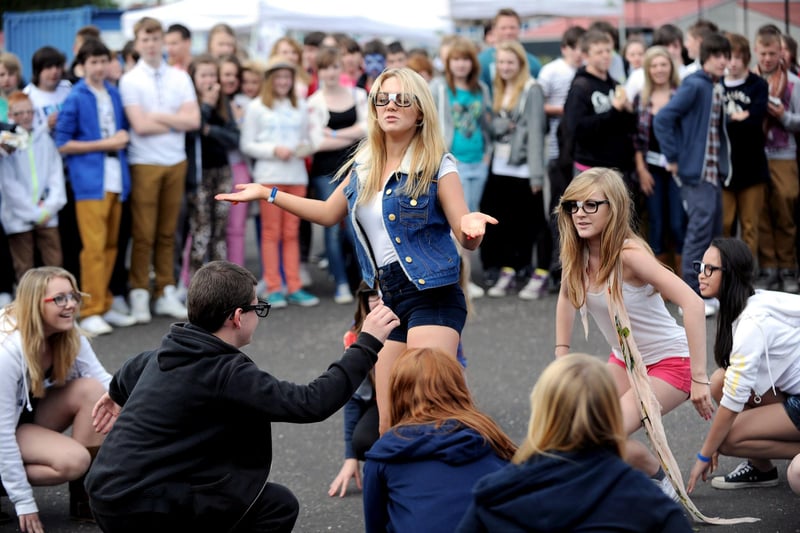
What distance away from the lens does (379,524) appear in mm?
3525

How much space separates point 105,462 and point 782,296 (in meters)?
2.76

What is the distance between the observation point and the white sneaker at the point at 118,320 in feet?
27.2

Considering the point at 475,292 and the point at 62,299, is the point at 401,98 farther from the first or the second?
the point at 475,292

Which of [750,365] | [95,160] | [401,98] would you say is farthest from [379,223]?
[95,160]

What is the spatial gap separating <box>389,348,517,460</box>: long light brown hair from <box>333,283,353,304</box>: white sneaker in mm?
5458

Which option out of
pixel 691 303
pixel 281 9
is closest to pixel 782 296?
pixel 691 303

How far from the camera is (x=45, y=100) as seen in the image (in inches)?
324

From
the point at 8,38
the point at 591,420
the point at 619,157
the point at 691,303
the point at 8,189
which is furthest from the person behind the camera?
the point at 8,38

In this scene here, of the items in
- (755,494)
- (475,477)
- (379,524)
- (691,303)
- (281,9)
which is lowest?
(755,494)

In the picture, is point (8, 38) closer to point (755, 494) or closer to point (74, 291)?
point (74, 291)

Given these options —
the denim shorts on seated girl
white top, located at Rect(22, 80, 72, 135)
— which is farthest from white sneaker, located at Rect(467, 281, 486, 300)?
the denim shorts on seated girl

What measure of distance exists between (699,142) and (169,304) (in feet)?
13.8

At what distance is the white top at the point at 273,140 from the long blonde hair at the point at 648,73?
267 cm

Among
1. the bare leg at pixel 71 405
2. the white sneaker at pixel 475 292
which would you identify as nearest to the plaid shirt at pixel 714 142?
the white sneaker at pixel 475 292
